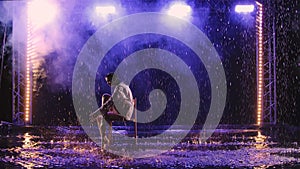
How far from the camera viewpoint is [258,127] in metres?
17.2

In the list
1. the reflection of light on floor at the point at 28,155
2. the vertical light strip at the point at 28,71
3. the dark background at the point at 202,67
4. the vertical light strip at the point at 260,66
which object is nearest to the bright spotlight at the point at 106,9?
the dark background at the point at 202,67

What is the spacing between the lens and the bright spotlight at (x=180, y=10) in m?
18.0

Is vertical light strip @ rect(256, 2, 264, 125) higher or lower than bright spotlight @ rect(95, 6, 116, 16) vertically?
lower

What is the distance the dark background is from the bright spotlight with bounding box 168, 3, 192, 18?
249mm

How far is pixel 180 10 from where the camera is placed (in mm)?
18141

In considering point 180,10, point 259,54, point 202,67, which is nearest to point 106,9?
point 180,10

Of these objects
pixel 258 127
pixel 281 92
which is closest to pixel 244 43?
pixel 281 92

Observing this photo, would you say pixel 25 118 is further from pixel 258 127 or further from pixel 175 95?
pixel 258 127

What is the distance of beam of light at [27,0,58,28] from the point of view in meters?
16.7

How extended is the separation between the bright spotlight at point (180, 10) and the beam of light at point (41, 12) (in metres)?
4.37

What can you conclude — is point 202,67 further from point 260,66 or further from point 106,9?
point 106,9

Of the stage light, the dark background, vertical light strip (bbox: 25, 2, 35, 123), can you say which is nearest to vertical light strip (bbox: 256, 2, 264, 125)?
the stage light

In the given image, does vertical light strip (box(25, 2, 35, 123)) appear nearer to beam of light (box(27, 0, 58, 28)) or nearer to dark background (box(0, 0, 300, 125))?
beam of light (box(27, 0, 58, 28))

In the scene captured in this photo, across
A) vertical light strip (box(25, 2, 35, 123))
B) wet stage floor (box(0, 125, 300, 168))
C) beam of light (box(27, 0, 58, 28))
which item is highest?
beam of light (box(27, 0, 58, 28))
